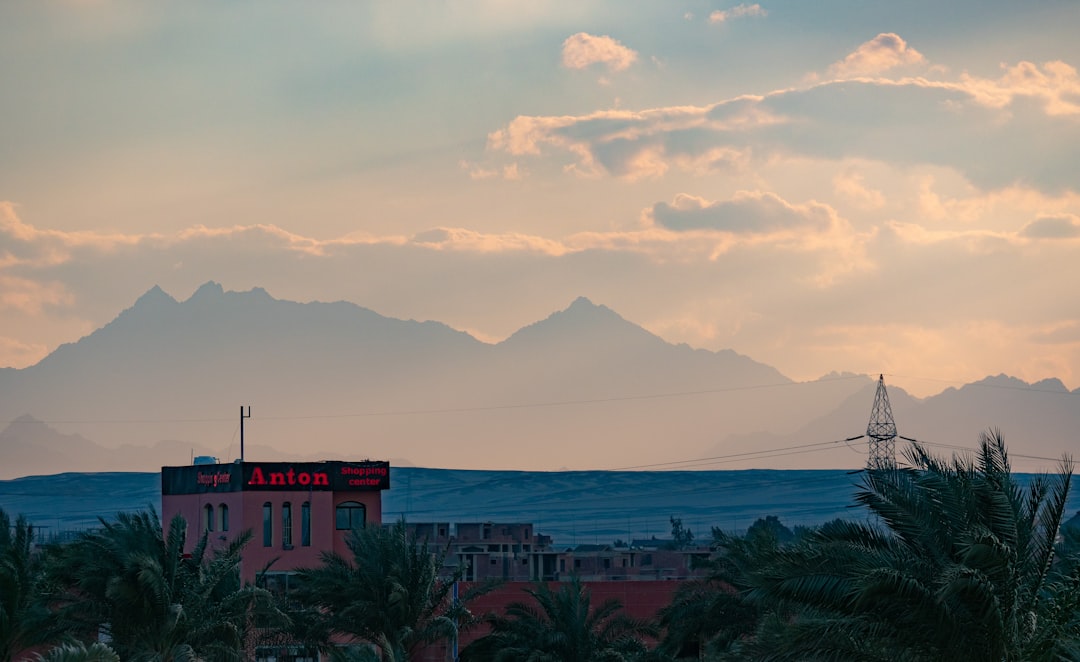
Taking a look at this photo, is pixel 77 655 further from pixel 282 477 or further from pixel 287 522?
pixel 282 477

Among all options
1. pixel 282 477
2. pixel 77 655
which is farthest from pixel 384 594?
pixel 282 477

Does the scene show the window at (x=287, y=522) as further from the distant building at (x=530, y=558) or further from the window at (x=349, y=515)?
the distant building at (x=530, y=558)

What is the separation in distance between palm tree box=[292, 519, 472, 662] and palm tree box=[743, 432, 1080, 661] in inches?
933

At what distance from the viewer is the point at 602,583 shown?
7031 cm

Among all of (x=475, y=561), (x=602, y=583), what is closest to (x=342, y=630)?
(x=602, y=583)

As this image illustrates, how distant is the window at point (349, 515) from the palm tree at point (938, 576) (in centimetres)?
5649

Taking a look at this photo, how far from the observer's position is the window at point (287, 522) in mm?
78125

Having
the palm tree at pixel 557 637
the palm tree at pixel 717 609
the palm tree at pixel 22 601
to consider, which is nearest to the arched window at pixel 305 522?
the palm tree at pixel 717 609

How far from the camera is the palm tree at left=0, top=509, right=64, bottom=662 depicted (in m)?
35.1

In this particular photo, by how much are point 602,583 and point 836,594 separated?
47.3 meters

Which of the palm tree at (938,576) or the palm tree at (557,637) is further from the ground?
the palm tree at (938,576)

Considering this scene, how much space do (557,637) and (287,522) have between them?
3264 cm

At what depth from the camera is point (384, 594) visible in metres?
47.7

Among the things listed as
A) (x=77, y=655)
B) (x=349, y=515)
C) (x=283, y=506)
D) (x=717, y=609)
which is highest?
(x=283, y=506)
